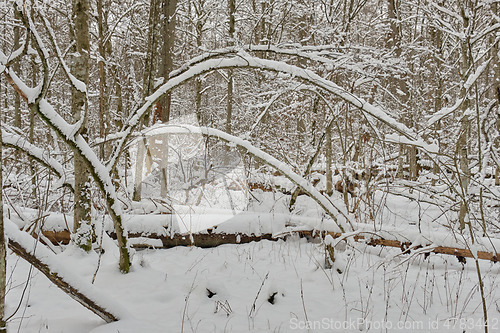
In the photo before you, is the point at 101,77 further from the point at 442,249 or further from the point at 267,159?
the point at 442,249

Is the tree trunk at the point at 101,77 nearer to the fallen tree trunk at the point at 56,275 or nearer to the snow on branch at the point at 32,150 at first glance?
the snow on branch at the point at 32,150

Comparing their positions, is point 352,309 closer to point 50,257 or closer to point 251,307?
point 251,307

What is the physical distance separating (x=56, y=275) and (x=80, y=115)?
215cm

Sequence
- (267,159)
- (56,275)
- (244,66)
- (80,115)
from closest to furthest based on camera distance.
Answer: (56,275) < (244,66) < (267,159) < (80,115)

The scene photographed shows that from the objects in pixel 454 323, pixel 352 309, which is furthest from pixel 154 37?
pixel 454 323

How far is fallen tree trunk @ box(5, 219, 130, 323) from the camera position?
1.75 meters

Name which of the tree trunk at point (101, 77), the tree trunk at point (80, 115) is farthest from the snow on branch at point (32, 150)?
the tree trunk at point (101, 77)

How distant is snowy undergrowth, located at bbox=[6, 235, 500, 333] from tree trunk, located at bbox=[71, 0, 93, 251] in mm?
230

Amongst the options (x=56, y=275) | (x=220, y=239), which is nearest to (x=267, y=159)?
(x=220, y=239)

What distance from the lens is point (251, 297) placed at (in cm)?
307

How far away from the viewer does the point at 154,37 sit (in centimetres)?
391

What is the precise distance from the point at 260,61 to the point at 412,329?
8.82 feet

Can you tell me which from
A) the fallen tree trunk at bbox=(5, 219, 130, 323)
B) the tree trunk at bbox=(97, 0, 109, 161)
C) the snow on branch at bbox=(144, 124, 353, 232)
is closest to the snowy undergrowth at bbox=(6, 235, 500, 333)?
the fallen tree trunk at bbox=(5, 219, 130, 323)

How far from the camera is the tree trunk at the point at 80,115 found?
3424 mm
